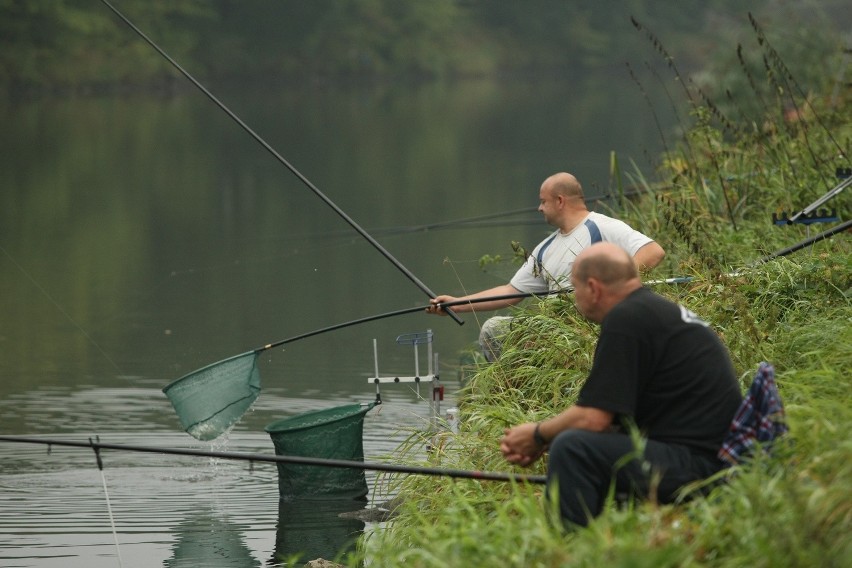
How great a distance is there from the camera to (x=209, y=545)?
5961 mm

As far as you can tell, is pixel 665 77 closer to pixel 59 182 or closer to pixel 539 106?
pixel 539 106

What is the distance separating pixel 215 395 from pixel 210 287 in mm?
6262

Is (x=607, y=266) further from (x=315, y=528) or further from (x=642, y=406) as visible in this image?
(x=315, y=528)

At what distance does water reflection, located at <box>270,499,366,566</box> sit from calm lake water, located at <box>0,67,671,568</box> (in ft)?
0.05

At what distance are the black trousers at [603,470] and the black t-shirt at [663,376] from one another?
0.24 ft

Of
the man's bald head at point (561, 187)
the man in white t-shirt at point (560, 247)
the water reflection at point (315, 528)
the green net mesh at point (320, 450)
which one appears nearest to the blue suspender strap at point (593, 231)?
the man in white t-shirt at point (560, 247)

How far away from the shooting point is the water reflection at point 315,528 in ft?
19.3

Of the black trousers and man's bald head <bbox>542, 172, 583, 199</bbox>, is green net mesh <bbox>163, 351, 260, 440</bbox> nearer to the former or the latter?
man's bald head <bbox>542, 172, 583, 199</bbox>

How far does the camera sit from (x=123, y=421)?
8.01m

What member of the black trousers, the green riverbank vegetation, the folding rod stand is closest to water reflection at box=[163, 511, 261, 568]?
the green riverbank vegetation

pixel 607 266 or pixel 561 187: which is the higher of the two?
pixel 561 187

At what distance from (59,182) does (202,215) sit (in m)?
3.82

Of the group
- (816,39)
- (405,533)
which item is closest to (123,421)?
(405,533)

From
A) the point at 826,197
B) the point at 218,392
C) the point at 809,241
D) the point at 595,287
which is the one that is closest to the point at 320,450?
the point at 218,392
